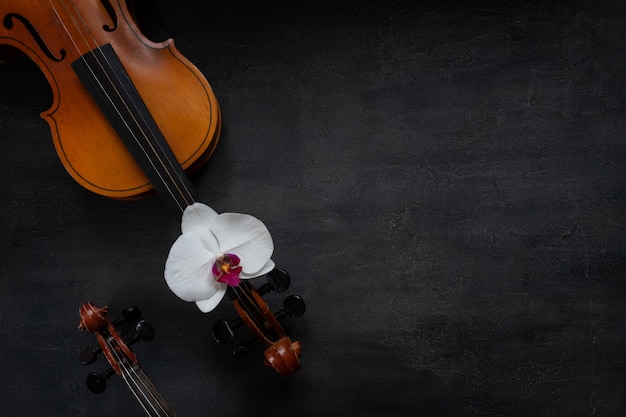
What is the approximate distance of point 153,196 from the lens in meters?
1.97

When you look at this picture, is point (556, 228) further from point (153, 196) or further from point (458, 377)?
point (153, 196)

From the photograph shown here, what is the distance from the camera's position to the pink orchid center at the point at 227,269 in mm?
1673

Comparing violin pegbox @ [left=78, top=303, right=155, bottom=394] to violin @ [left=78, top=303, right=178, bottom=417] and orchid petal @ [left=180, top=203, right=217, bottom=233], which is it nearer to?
violin @ [left=78, top=303, right=178, bottom=417]

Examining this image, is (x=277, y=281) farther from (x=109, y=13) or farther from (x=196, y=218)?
(x=109, y=13)

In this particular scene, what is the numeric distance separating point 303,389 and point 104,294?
63 cm

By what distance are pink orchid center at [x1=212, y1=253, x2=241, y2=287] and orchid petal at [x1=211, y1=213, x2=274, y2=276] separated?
0.07 ft

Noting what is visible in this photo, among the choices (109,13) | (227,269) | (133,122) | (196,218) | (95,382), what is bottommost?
(95,382)

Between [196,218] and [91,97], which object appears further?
[91,97]

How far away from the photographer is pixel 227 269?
5.46 feet

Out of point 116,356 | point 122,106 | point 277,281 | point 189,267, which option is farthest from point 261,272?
point 122,106

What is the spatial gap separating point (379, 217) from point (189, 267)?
1.95 ft

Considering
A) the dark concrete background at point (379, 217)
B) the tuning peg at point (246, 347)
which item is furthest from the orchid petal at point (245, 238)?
the dark concrete background at point (379, 217)

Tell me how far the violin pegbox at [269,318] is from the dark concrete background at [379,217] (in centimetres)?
27

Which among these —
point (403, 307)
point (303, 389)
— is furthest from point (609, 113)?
point (303, 389)
